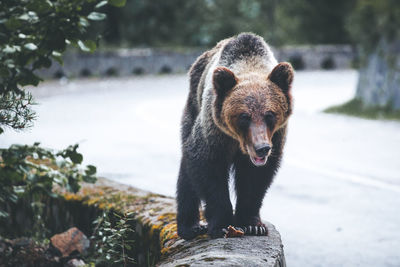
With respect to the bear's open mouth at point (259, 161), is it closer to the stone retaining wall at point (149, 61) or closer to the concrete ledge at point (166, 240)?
the concrete ledge at point (166, 240)

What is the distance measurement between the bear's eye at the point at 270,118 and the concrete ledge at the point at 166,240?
2.33 feet

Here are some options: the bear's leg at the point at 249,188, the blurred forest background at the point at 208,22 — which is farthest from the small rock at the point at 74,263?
the blurred forest background at the point at 208,22

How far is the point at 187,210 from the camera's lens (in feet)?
14.6

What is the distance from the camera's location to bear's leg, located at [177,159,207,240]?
425cm

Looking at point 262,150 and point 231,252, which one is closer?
point 231,252

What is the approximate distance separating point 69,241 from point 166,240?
2.90ft

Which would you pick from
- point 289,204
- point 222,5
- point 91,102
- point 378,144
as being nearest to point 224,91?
point 289,204

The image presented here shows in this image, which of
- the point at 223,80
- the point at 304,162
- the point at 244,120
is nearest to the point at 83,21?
the point at 223,80

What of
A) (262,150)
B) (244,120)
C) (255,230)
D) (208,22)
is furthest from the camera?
(208,22)

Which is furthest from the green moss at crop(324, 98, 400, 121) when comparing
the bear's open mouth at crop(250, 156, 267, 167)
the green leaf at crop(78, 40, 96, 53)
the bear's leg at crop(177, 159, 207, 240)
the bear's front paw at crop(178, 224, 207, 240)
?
the green leaf at crop(78, 40, 96, 53)

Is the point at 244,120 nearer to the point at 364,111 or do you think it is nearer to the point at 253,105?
the point at 253,105

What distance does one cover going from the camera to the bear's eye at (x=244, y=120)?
3768 mm

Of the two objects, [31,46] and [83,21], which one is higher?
[83,21]

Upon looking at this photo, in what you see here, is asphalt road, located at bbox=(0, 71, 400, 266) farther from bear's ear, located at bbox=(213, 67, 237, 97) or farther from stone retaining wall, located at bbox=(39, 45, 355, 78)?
stone retaining wall, located at bbox=(39, 45, 355, 78)
